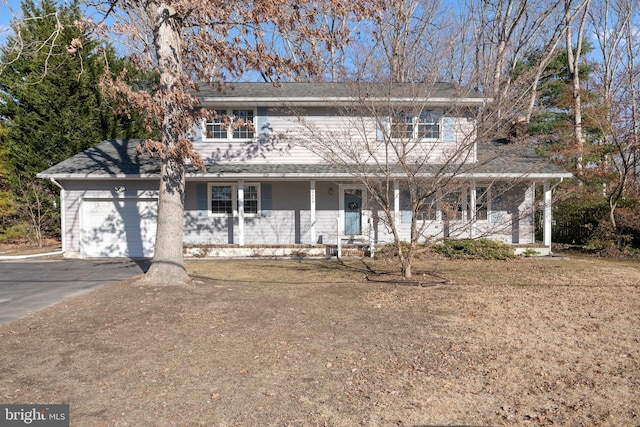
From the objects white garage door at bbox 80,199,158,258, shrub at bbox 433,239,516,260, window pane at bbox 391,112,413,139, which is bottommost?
shrub at bbox 433,239,516,260

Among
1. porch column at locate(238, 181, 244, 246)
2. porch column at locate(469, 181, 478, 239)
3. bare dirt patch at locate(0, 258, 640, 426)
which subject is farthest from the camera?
porch column at locate(238, 181, 244, 246)

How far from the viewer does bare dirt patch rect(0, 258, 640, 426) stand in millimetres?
3484

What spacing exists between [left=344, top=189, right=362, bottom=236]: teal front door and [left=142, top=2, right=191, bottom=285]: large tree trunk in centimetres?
689

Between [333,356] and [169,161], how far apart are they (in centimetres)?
609

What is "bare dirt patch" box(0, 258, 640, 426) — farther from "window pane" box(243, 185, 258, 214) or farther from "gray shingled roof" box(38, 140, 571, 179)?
"window pane" box(243, 185, 258, 214)

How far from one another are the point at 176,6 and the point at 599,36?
28429mm

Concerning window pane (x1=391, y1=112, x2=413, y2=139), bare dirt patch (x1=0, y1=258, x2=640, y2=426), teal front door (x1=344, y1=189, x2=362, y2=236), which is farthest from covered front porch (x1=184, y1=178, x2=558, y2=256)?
bare dirt patch (x1=0, y1=258, x2=640, y2=426)

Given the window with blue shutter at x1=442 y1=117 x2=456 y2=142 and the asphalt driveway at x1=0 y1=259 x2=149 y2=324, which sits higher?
the window with blue shutter at x1=442 y1=117 x2=456 y2=142

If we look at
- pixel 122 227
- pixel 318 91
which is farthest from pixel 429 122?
pixel 122 227

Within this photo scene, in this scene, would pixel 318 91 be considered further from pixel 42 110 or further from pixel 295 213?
pixel 42 110

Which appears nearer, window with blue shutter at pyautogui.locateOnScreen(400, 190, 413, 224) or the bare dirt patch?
the bare dirt patch

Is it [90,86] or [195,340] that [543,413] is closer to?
[195,340]

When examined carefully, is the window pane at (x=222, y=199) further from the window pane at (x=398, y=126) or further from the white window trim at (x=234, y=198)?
the window pane at (x=398, y=126)

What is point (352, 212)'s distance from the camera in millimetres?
14859
